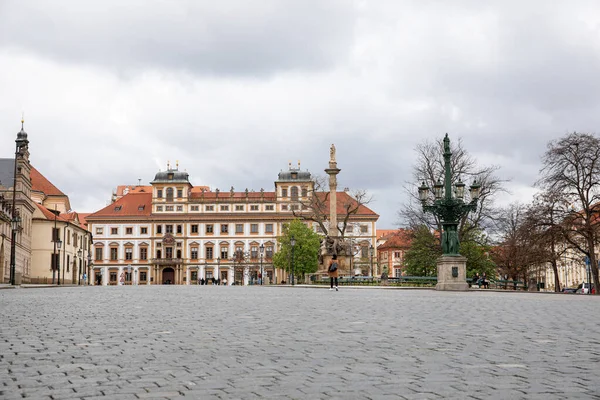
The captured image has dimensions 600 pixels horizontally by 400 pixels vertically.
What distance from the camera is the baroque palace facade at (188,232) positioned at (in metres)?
127

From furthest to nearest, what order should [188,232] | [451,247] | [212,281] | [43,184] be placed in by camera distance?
[188,232]
[212,281]
[43,184]
[451,247]

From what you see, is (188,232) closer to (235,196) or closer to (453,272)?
(235,196)

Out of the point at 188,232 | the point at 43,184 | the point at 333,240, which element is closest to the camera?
the point at 333,240

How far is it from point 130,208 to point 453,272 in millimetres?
103014

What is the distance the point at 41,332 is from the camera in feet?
35.3

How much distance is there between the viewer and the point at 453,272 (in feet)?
115

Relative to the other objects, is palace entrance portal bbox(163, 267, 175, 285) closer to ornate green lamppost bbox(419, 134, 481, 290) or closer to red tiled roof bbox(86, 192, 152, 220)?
red tiled roof bbox(86, 192, 152, 220)

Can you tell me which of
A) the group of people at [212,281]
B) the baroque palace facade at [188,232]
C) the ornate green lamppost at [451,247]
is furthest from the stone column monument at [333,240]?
the baroque palace facade at [188,232]

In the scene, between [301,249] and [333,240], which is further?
[301,249]

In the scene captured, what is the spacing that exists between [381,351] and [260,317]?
233 inches

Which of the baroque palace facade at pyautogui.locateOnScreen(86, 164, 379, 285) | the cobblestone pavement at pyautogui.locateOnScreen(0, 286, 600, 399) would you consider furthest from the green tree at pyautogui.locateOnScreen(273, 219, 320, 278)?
the cobblestone pavement at pyautogui.locateOnScreen(0, 286, 600, 399)

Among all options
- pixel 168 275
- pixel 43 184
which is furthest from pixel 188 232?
pixel 43 184

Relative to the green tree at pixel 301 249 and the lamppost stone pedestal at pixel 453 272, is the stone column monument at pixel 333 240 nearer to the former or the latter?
the lamppost stone pedestal at pixel 453 272

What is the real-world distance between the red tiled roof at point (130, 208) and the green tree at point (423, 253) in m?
78.9
